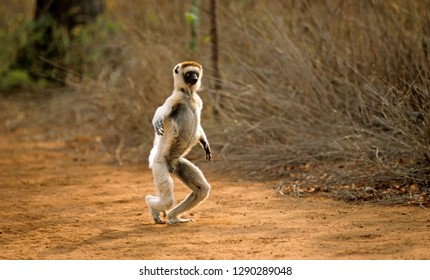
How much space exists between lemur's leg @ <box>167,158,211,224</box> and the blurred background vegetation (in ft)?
4.90

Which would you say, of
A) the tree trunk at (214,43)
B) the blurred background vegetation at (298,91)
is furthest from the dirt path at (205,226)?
the tree trunk at (214,43)

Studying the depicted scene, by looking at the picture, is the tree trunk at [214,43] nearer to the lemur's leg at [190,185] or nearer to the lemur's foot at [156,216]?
the lemur's leg at [190,185]

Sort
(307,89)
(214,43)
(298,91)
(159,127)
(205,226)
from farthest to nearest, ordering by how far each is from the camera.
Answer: (214,43) < (298,91) < (307,89) < (205,226) < (159,127)

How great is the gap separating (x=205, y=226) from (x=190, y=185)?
0.34 metres

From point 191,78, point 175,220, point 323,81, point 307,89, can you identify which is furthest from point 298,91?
point 175,220

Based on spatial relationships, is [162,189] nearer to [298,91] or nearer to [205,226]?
[205,226]

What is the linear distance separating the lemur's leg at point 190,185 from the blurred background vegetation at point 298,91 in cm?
149

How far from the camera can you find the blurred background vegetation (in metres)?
7.18

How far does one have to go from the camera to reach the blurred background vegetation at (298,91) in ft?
23.6

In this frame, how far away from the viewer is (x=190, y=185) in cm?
592

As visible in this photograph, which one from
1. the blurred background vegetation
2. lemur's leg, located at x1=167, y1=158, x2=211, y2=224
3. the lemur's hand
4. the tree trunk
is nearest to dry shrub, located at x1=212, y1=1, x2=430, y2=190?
the blurred background vegetation

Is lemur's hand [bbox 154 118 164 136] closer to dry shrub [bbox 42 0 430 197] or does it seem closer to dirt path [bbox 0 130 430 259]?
dirt path [bbox 0 130 430 259]

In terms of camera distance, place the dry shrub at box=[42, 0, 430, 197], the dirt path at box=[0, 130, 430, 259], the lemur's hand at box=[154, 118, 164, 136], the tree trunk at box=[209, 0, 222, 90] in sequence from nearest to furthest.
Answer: the dirt path at box=[0, 130, 430, 259]
the lemur's hand at box=[154, 118, 164, 136]
the dry shrub at box=[42, 0, 430, 197]
the tree trunk at box=[209, 0, 222, 90]

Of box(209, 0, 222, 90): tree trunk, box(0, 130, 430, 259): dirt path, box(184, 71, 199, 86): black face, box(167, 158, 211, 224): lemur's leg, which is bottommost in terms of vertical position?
box(0, 130, 430, 259): dirt path
